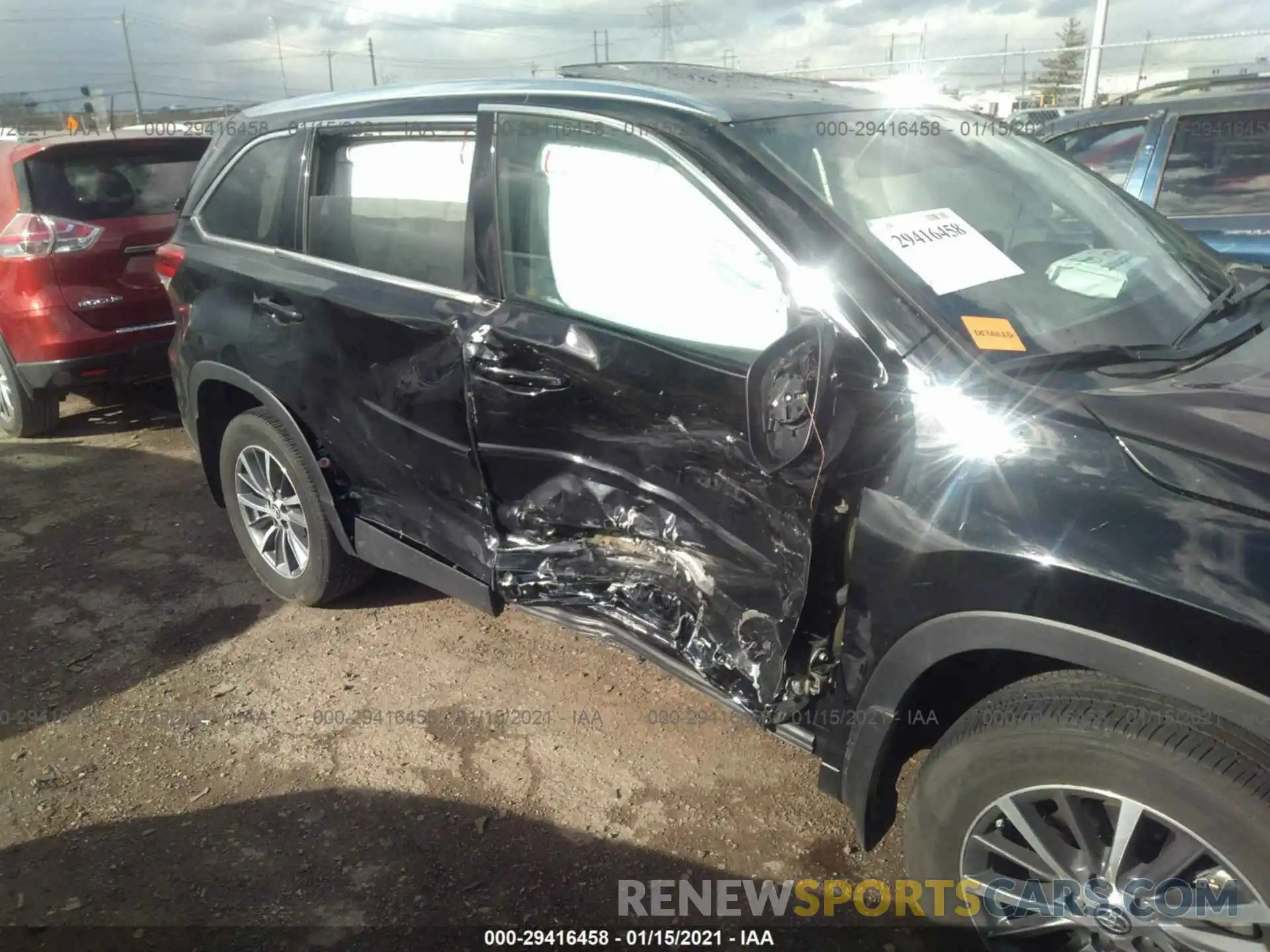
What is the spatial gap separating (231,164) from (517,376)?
6.47 feet

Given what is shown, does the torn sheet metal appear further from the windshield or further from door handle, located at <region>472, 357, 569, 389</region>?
the windshield

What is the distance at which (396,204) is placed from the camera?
121 inches

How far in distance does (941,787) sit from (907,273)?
1.13 metres

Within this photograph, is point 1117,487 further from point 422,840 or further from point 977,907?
point 422,840

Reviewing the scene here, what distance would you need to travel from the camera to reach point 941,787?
2008mm

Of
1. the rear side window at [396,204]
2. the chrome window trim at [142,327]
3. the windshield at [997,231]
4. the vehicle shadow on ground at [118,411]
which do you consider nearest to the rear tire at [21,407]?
the vehicle shadow on ground at [118,411]

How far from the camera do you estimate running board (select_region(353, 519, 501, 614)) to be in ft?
9.91

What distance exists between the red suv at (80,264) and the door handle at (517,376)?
372 cm

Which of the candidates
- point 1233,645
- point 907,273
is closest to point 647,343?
point 907,273

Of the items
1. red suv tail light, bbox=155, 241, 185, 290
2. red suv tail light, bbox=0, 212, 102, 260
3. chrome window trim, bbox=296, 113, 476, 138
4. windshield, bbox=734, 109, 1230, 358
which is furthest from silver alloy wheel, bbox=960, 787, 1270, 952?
red suv tail light, bbox=0, 212, 102, 260

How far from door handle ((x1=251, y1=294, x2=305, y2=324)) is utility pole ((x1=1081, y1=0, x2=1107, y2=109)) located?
11.5 metres

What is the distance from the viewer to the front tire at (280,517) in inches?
140

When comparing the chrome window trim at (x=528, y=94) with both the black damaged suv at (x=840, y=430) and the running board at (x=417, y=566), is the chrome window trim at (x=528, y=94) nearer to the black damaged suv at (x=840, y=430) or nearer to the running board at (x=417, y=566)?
the black damaged suv at (x=840, y=430)

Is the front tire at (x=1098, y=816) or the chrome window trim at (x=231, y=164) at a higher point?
the chrome window trim at (x=231, y=164)
